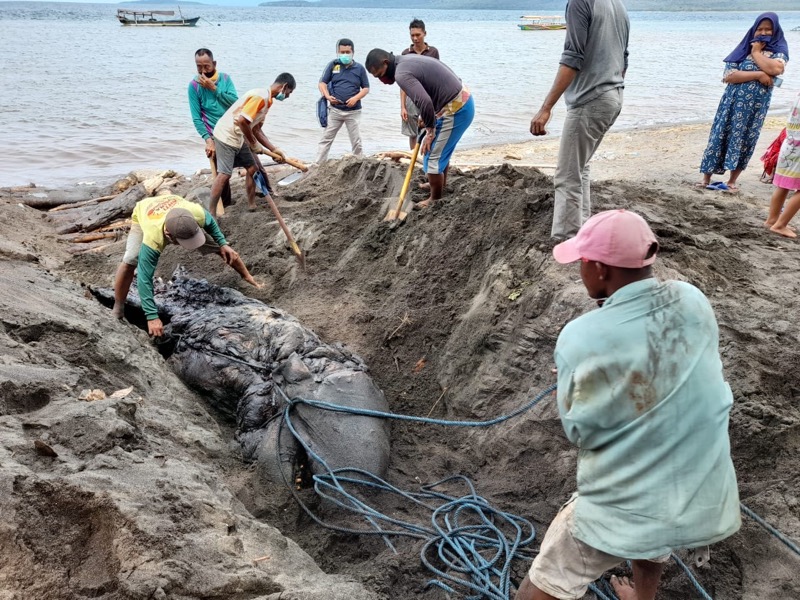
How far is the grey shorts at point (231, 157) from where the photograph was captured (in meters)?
7.13

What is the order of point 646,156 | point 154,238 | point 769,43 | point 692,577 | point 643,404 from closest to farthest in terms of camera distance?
point 643,404, point 692,577, point 154,238, point 769,43, point 646,156

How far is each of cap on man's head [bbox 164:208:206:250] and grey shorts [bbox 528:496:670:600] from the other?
354 cm

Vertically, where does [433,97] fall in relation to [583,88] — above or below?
below

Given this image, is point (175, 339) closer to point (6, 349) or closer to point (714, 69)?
point (6, 349)

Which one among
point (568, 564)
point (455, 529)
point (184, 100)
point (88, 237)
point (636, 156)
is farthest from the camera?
point (184, 100)

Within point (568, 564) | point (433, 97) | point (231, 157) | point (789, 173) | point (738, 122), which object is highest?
point (433, 97)

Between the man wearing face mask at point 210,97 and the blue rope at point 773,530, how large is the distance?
21.8 feet

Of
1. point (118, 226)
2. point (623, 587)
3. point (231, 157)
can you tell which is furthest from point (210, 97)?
point (623, 587)

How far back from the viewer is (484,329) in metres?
4.59

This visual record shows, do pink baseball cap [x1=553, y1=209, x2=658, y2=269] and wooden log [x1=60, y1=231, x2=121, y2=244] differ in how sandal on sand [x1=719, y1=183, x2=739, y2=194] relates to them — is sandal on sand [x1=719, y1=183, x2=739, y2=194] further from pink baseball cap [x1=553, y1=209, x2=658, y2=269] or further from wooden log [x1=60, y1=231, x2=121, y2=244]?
wooden log [x1=60, y1=231, x2=121, y2=244]

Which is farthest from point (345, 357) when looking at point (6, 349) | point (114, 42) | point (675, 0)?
point (675, 0)

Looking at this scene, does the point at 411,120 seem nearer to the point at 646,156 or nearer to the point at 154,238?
the point at 154,238

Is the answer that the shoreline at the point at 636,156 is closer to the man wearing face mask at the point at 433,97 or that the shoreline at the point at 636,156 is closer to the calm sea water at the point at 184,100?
the calm sea water at the point at 184,100

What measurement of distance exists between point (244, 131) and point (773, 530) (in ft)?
19.8
